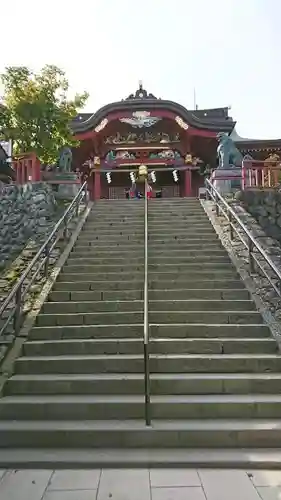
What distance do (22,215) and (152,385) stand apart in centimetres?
782

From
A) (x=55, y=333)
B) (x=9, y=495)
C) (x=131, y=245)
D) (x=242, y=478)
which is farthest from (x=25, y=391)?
(x=131, y=245)

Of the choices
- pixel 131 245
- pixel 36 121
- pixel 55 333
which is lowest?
pixel 55 333

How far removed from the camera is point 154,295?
23.1ft

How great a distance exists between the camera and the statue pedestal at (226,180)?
12.7 metres

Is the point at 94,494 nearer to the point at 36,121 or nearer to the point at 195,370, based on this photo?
the point at 195,370

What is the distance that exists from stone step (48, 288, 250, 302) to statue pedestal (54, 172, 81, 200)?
244 inches

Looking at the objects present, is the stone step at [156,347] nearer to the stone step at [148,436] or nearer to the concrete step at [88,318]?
the concrete step at [88,318]

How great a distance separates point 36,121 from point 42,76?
1.59 metres

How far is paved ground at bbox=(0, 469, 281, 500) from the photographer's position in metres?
3.32

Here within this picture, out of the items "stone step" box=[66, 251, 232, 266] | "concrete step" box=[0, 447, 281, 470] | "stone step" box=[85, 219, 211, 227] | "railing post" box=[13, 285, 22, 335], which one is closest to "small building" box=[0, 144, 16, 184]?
"stone step" box=[85, 219, 211, 227]

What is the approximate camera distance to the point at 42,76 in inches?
553

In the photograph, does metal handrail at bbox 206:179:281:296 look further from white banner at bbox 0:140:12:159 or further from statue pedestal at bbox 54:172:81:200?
white banner at bbox 0:140:12:159

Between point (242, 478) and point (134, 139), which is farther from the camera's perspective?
point (134, 139)

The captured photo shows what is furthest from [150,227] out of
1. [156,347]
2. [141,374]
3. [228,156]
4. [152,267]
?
[141,374]
